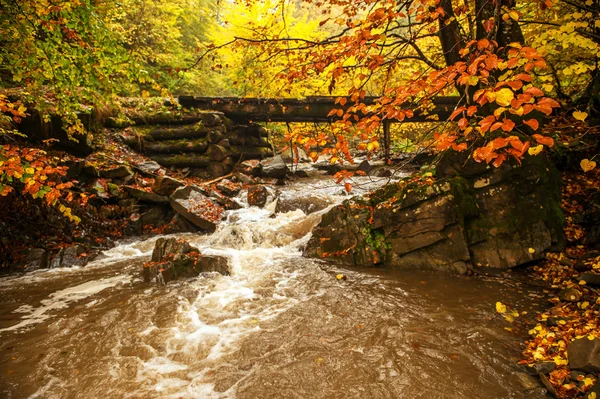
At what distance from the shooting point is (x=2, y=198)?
7.43 meters

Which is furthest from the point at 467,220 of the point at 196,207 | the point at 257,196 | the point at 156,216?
the point at 156,216

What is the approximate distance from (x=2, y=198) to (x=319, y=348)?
27.3ft

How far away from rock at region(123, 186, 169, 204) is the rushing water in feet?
10.0

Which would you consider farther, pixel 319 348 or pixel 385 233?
pixel 385 233

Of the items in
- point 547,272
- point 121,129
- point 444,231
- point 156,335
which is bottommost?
point 156,335

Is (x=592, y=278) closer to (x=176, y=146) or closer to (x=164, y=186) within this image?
(x=164, y=186)

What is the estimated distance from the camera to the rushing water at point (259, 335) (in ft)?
12.1

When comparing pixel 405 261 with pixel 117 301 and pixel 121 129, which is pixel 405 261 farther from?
pixel 121 129

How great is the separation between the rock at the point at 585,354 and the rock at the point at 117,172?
451 inches

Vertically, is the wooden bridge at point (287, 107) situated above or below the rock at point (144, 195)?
above

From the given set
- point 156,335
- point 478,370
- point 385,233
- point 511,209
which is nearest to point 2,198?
point 156,335

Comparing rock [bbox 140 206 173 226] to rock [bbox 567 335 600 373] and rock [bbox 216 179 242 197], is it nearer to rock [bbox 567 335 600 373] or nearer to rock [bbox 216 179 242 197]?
rock [bbox 216 179 242 197]

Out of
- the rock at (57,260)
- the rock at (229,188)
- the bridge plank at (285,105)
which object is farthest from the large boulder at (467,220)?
the bridge plank at (285,105)

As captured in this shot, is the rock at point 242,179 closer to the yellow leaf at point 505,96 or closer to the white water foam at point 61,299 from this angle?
the white water foam at point 61,299
